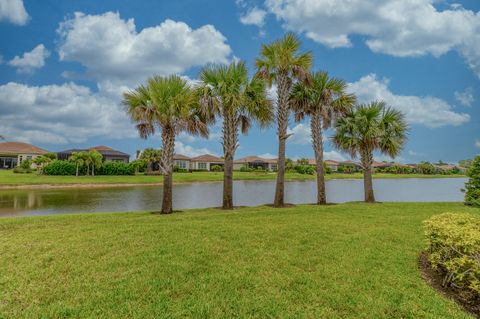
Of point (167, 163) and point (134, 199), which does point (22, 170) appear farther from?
point (167, 163)

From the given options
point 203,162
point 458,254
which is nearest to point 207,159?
point 203,162

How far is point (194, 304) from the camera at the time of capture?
4480mm

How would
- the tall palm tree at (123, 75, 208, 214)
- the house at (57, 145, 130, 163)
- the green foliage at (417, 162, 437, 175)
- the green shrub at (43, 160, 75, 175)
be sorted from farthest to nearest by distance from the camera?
1. the green foliage at (417, 162, 437, 175)
2. the house at (57, 145, 130, 163)
3. the green shrub at (43, 160, 75, 175)
4. the tall palm tree at (123, 75, 208, 214)

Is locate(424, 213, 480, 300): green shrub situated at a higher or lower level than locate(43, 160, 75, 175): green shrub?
lower

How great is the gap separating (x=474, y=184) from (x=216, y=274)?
18.0 meters

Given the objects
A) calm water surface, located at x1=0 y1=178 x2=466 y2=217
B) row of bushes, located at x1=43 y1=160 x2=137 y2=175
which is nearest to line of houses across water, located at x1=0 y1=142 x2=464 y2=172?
row of bushes, located at x1=43 y1=160 x2=137 y2=175

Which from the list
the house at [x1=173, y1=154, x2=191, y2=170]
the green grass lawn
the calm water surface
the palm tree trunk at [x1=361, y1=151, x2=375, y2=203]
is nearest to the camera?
the green grass lawn

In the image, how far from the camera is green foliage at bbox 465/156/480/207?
1673cm

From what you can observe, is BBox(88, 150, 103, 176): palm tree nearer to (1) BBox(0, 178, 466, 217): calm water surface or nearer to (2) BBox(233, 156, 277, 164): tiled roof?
(1) BBox(0, 178, 466, 217): calm water surface

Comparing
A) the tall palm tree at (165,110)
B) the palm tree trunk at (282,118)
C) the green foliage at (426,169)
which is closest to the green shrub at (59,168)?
the tall palm tree at (165,110)

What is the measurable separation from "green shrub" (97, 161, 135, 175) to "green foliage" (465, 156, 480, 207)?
170 ft

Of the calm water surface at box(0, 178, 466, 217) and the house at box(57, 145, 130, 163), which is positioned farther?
the house at box(57, 145, 130, 163)

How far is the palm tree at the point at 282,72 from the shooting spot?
16078mm

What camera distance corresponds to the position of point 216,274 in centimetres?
554
